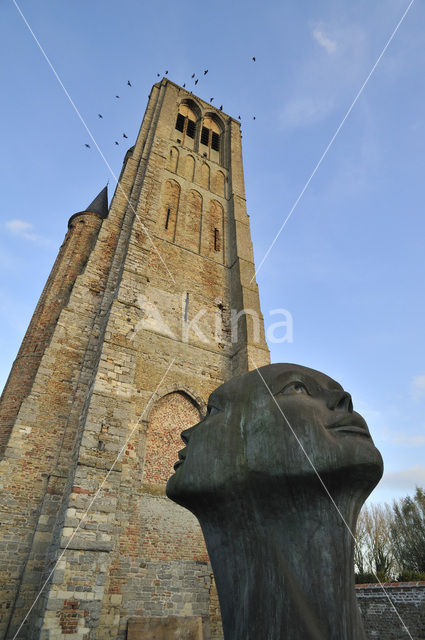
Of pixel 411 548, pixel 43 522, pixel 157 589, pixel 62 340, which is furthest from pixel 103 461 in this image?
pixel 411 548

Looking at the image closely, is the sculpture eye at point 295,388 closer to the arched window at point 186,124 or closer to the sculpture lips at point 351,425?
the sculpture lips at point 351,425

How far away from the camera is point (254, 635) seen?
1.75 metres

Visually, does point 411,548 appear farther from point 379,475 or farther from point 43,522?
point 379,475

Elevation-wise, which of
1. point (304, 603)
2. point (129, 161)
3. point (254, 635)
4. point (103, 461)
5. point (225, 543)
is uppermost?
point (129, 161)

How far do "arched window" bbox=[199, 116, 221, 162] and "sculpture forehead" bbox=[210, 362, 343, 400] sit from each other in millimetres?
19071

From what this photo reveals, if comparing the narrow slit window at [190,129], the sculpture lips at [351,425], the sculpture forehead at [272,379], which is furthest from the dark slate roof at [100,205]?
the sculpture lips at [351,425]

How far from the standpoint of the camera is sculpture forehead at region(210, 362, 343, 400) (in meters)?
2.19

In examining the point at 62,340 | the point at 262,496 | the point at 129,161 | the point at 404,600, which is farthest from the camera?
the point at 129,161

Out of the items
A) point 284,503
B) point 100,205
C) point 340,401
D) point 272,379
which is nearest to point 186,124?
point 100,205

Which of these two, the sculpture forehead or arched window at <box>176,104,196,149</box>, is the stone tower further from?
the sculpture forehead

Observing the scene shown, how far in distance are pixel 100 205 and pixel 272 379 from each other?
16.1m

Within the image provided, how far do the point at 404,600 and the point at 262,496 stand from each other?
10.3 metres

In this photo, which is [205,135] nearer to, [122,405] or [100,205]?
[100,205]

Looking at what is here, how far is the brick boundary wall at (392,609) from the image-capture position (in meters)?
8.69
